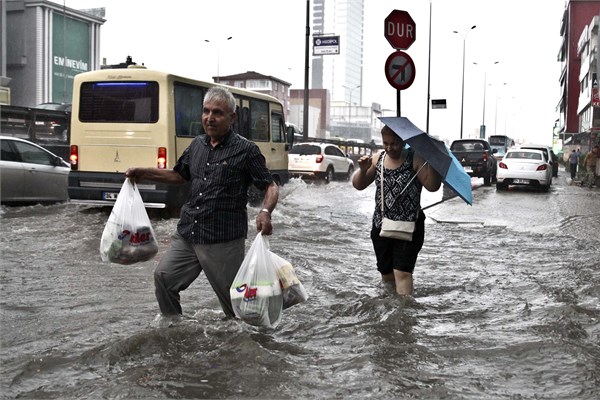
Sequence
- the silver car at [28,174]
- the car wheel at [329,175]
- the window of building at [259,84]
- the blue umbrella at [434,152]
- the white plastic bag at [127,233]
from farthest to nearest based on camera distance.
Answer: the window of building at [259,84], the car wheel at [329,175], the silver car at [28,174], the blue umbrella at [434,152], the white plastic bag at [127,233]

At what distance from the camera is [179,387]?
4031mm

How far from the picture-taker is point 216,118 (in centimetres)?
457

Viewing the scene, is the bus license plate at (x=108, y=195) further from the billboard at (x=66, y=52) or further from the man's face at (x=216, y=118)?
the billboard at (x=66, y=52)

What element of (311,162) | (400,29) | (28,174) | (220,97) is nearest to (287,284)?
(220,97)

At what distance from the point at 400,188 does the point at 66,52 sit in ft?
222

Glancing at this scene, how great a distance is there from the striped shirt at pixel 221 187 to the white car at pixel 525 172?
21.3 m

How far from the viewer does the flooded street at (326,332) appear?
4.13 m

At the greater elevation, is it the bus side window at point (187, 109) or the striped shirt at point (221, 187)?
the bus side window at point (187, 109)

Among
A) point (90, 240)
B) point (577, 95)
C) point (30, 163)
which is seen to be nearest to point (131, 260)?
point (90, 240)

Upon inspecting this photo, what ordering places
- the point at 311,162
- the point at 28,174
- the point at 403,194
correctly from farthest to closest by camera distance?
the point at 311,162 < the point at 28,174 < the point at 403,194

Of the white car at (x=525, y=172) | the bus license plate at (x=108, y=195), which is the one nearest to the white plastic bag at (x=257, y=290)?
the bus license plate at (x=108, y=195)

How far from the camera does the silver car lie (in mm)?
13852

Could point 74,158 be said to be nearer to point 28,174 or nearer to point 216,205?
point 28,174

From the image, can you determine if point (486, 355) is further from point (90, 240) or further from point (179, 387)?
point (90, 240)
